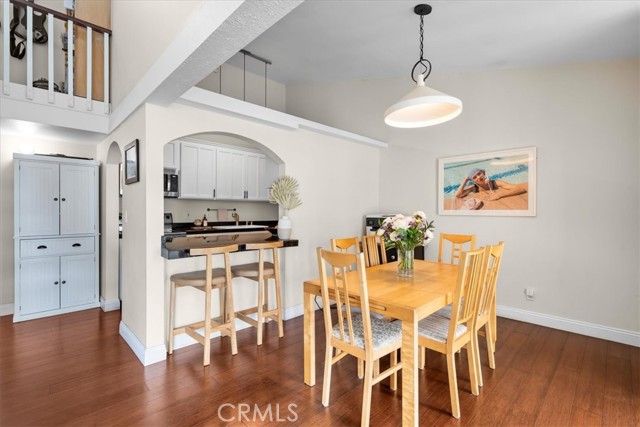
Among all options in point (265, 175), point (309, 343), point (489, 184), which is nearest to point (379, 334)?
point (309, 343)

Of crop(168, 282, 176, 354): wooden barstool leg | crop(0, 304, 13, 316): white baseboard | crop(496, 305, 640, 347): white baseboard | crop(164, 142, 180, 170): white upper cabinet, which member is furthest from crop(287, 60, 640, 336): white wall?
crop(0, 304, 13, 316): white baseboard

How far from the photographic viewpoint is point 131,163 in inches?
116

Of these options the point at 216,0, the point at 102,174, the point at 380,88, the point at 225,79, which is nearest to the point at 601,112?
the point at 380,88

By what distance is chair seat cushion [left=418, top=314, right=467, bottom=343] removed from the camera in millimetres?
2049

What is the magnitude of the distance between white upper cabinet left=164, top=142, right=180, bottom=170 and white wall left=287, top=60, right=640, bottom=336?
356cm

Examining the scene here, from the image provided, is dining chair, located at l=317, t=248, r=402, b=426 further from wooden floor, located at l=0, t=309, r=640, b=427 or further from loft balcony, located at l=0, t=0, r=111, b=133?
loft balcony, located at l=0, t=0, r=111, b=133

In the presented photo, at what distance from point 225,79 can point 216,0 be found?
3.72 meters

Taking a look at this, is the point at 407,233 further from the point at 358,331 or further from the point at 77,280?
the point at 77,280

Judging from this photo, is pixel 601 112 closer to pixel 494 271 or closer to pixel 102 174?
pixel 494 271

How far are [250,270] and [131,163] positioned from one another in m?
1.48

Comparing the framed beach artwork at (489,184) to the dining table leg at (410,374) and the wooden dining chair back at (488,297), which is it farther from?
the dining table leg at (410,374)

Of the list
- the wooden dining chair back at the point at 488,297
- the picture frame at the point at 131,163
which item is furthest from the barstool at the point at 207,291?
the wooden dining chair back at the point at 488,297

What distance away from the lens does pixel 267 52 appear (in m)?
4.04

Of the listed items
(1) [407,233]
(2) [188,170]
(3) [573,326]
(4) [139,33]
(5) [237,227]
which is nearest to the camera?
(1) [407,233]
